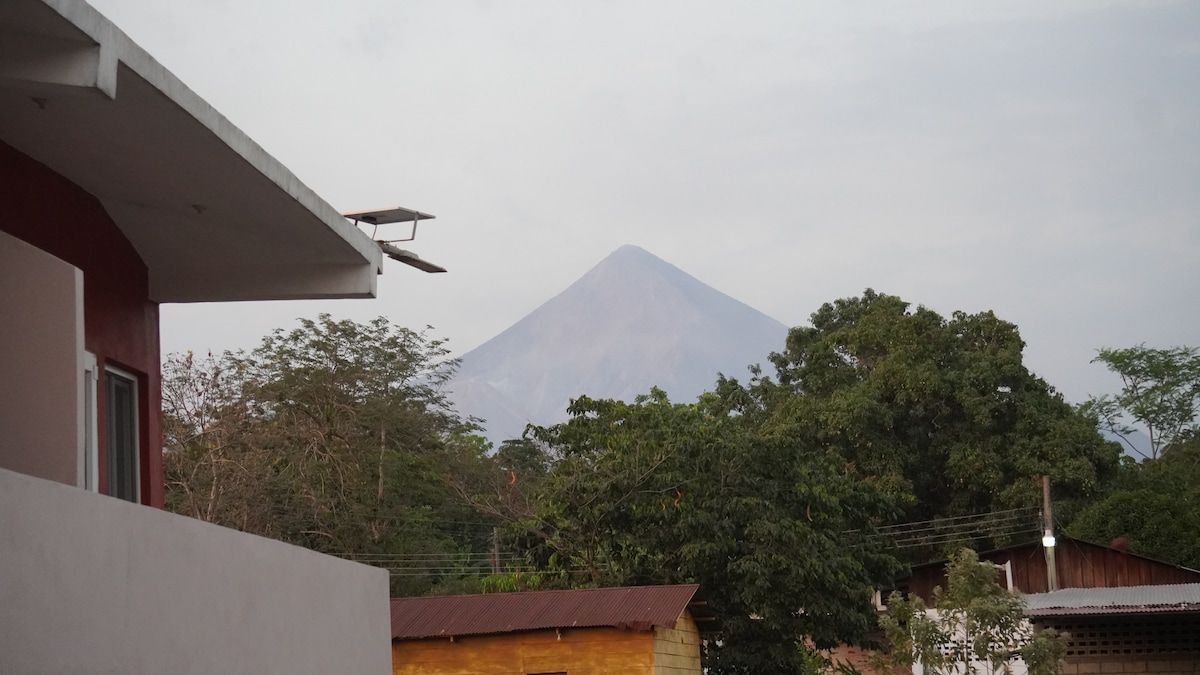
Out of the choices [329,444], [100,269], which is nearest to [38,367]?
[100,269]

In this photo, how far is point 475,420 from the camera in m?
45.9

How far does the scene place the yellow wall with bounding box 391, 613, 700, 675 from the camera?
16844 millimetres

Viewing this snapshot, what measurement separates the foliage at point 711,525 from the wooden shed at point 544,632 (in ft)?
16.9

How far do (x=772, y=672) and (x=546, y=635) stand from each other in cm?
687

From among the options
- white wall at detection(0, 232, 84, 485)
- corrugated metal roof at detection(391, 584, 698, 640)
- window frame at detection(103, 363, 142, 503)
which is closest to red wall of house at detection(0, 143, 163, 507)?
window frame at detection(103, 363, 142, 503)

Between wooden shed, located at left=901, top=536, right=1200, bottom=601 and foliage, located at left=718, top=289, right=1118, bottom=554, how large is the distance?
13.9 feet

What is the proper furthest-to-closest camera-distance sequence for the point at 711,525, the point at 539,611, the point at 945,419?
the point at 945,419 < the point at 711,525 < the point at 539,611

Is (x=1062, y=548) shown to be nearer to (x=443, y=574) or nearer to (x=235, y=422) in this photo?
(x=443, y=574)

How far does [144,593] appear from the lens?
176 inches

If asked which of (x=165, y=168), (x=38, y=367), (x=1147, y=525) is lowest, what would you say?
(x=1147, y=525)

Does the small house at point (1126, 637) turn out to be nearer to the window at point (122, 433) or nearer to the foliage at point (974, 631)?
the foliage at point (974, 631)

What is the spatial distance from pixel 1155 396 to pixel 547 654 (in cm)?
4058

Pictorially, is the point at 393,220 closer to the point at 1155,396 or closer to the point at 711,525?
the point at 711,525

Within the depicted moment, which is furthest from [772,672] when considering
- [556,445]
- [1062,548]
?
[1062,548]
